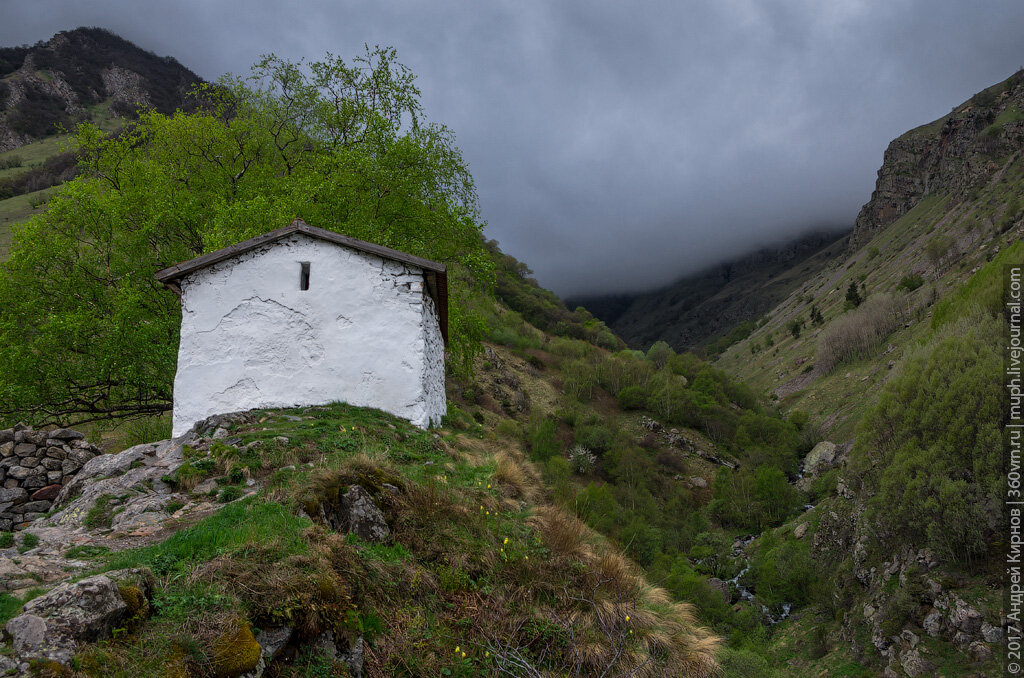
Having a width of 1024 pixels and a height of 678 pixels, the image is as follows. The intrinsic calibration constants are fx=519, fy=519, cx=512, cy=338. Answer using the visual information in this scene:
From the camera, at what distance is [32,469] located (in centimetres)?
876

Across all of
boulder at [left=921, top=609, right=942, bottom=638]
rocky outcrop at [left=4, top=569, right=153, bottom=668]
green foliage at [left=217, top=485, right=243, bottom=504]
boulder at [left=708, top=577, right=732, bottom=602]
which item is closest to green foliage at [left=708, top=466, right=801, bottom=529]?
boulder at [left=708, top=577, right=732, bottom=602]

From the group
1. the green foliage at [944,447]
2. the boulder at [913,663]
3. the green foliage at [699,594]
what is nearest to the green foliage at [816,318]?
the green foliage at [944,447]

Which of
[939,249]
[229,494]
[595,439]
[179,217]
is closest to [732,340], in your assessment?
[939,249]

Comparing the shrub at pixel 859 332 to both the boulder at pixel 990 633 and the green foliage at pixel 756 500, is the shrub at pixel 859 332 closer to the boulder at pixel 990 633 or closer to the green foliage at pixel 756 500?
the green foliage at pixel 756 500

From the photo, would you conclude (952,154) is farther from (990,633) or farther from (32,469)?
(32,469)

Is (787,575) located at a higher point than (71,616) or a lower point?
lower

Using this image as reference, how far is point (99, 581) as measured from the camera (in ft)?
13.0

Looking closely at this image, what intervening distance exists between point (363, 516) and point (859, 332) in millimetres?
65870

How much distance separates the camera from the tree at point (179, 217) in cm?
1473

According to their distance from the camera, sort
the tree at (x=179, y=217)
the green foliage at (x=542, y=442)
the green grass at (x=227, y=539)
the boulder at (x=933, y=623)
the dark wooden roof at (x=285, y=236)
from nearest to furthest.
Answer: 1. the green grass at (x=227, y=539)
2. the dark wooden roof at (x=285, y=236)
3. the tree at (x=179, y=217)
4. the boulder at (x=933, y=623)
5. the green foliage at (x=542, y=442)

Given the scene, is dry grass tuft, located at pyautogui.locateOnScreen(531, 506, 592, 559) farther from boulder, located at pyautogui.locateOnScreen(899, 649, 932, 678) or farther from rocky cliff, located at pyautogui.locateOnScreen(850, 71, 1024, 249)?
rocky cliff, located at pyautogui.locateOnScreen(850, 71, 1024, 249)

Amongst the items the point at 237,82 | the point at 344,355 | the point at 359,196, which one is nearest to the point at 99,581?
the point at 344,355

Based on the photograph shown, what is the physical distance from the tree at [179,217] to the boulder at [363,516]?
11.0m

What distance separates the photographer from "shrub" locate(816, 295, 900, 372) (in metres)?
56.9
